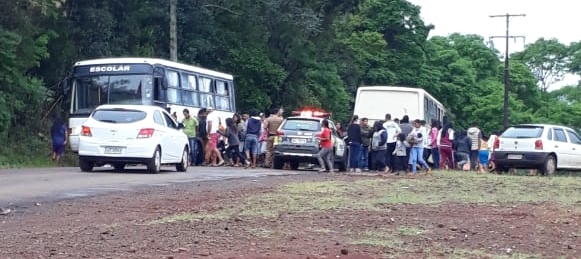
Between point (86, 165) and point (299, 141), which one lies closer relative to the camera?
point (86, 165)

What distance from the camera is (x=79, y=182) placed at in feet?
66.1

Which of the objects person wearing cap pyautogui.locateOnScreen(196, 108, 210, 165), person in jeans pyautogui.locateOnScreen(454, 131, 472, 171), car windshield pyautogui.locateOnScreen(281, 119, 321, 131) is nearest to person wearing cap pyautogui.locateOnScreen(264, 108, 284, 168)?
car windshield pyautogui.locateOnScreen(281, 119, 321, 131)

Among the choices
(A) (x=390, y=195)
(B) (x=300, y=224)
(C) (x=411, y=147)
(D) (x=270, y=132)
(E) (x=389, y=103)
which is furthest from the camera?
(E) (x=389, y=103)

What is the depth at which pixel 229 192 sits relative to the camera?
58.1 ft

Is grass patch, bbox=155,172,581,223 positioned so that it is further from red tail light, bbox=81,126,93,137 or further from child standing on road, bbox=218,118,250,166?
child standing on road, bbox=218,118,250,166

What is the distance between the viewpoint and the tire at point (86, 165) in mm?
23850

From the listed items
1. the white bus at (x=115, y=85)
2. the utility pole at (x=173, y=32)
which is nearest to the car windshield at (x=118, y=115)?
the white bus at (x=115, y=85)

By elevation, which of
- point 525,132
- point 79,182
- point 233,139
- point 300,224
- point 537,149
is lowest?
point 300,224

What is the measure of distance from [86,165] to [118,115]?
1642mm

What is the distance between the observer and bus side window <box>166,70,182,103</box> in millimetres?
30828

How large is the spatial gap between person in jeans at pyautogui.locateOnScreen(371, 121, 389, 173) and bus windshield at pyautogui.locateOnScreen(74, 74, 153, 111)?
653 cm

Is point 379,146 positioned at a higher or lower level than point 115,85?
lower

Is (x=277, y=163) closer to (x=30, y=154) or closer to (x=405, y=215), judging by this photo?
(x=30, y=154)

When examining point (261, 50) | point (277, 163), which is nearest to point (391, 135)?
point (277, 163)
